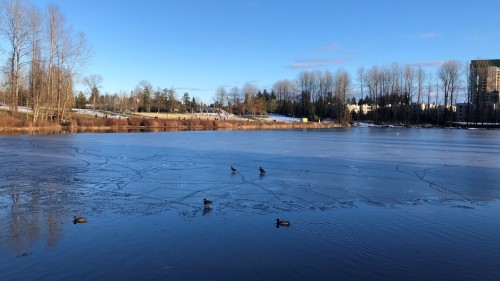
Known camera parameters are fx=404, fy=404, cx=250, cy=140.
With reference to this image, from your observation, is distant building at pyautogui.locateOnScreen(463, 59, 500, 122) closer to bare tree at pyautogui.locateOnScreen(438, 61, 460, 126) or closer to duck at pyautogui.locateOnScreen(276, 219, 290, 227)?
bare tree at pyautogui.locateOnScreen(438, 61, 460, 126)

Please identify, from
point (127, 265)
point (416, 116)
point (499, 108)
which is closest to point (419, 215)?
point (127, 265)

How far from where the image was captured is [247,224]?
23.4 ft

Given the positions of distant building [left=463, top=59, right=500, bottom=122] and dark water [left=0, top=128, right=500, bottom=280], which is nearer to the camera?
dark water [left=0, top=128, right=500, bottom=280]

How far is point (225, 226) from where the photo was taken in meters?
6.99

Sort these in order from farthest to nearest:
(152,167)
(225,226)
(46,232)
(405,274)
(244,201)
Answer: (152,167) → (244,201) → (225,226) → (46,232) → (405,274)

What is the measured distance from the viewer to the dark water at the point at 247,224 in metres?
5.11

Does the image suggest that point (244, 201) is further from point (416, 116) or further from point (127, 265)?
point (416, 116)

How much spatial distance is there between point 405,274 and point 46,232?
213 inches

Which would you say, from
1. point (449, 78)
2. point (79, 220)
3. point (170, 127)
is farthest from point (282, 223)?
point (449, 78)

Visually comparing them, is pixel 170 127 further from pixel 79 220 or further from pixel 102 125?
pixel 79 220

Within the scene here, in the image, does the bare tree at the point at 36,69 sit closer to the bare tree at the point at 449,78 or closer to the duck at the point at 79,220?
the duck at the point at 79,220

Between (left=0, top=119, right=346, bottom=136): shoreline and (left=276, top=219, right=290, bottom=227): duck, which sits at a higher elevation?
(left=0, top=119, right=346, bottom=136): shoreline

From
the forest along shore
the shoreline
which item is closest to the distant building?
the shoreline

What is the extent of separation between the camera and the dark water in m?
5.11
